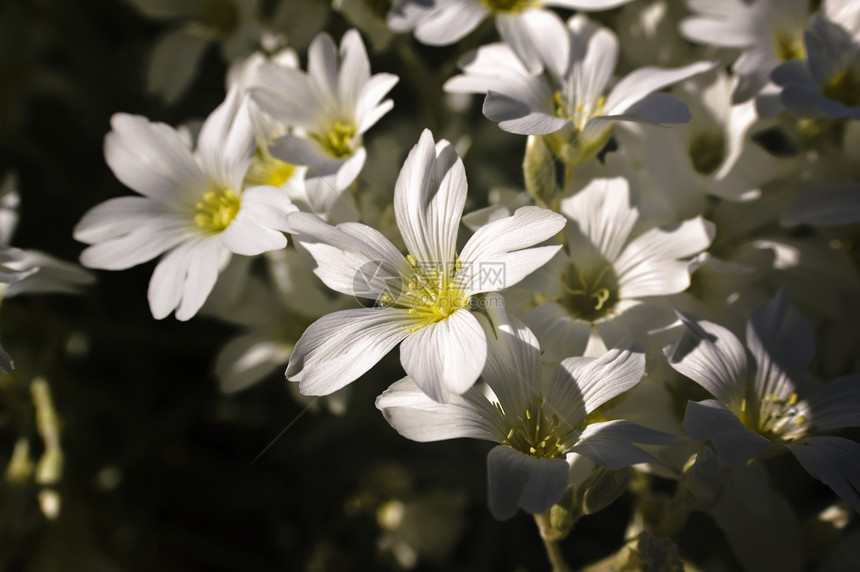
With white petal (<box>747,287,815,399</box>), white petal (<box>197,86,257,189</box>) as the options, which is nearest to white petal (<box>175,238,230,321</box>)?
white petal (<box>197,86,257,189</box>)

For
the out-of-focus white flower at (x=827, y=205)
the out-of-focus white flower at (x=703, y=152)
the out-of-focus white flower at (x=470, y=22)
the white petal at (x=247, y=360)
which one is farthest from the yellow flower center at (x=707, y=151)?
the white petal at (x=247, y=360)

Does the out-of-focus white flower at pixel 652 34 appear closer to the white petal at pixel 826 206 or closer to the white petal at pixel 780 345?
the white petal at pixel 826 206

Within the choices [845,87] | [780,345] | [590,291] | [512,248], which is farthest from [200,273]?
[845,87]

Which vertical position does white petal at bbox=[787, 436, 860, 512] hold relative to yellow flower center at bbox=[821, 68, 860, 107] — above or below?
below

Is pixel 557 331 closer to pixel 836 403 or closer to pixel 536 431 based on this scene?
pixel 536 431

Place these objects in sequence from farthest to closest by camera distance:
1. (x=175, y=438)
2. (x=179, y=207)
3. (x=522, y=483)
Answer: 1. (x=175, y=438)
2. (x=179, y=207)
3. (x=522, y=483)

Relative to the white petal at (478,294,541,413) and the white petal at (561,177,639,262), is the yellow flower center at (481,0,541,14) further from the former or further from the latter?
the white petal at (478,294,541,413)
